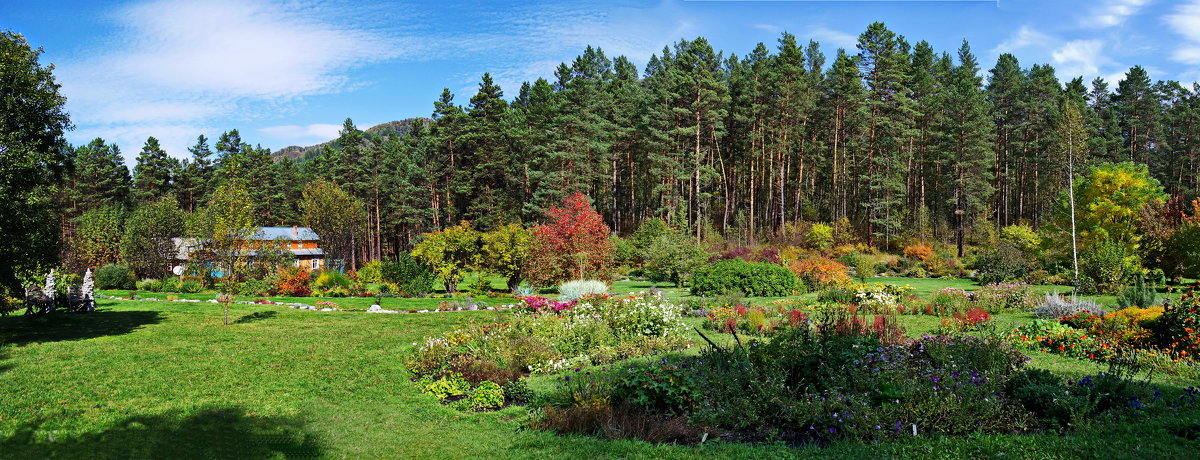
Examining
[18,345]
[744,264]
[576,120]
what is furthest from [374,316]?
[576,120]

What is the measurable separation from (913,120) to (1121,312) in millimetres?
34850

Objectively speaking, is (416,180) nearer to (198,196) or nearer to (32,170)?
(198,196)

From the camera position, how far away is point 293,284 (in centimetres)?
2525

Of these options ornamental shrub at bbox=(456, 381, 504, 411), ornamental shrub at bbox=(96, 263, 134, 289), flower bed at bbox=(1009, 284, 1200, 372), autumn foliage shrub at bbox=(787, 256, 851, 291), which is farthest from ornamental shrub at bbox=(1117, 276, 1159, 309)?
ornamental shrub at bbox=(96, 263, 134, 289)

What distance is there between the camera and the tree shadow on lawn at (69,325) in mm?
12742

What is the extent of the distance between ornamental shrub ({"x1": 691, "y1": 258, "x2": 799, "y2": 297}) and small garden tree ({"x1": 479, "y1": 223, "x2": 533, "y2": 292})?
7.52m

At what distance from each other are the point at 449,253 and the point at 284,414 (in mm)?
18139

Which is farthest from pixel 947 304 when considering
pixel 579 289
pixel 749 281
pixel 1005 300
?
pixel 579 289

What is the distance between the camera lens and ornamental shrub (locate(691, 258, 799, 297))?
64.2ft

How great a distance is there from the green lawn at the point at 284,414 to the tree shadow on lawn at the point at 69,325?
0.14 meters

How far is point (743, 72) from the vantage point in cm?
4750

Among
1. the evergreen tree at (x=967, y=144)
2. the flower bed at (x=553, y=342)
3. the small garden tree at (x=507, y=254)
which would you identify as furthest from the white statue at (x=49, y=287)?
the evergreen tree at (x=967, y=144)

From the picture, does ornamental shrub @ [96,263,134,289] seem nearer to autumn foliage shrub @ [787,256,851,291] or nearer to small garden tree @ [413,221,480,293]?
small garden tree @ [413,221,480,293]

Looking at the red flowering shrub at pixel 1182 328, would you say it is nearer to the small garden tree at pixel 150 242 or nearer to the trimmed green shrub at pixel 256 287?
the trimmed green shrub at pixel 256 287
